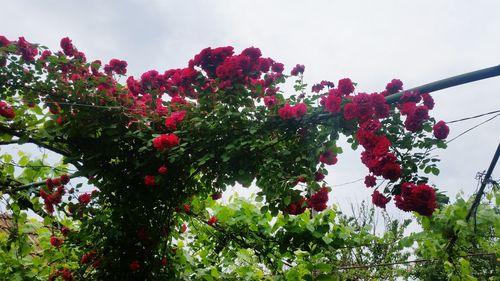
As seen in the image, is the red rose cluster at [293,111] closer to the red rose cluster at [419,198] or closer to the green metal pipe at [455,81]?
the green metal pipe at [455,81]

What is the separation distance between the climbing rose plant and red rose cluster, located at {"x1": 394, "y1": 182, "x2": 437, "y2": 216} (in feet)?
0.39

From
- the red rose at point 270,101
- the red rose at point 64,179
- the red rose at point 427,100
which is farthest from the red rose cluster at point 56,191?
the red rose at point 427,100

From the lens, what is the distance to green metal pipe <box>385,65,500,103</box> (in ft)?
5.80

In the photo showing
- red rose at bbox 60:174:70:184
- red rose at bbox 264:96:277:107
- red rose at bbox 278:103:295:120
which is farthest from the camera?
red rose at bbox 60:174:70:184

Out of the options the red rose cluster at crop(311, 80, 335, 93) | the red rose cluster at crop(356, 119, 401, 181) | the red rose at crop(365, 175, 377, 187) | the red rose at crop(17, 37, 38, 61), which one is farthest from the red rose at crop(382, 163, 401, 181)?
the red rose at crop(17, 37, 38, 61)

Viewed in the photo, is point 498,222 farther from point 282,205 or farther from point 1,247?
point 1,247

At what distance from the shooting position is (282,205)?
7.15 ft

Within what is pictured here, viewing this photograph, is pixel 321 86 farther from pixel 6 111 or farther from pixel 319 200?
pixel 6 111

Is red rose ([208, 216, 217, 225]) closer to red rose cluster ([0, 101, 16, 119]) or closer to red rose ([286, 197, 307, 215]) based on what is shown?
red rose ([286, 197, 307, 215])

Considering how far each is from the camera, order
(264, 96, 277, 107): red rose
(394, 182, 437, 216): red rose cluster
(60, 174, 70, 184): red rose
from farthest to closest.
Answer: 1. (60, 174, 70, 184): red rose
2. (264, 96, 277, 107): red rose
3. (394, 182, 437, 216): red rose cluster

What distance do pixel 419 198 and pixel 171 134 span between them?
55.2 inches

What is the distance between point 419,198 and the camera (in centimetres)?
173

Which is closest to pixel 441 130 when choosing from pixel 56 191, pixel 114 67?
pixel 114 67

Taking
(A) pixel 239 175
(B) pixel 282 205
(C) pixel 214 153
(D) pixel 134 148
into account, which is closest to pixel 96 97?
(D) pixel 134 148
